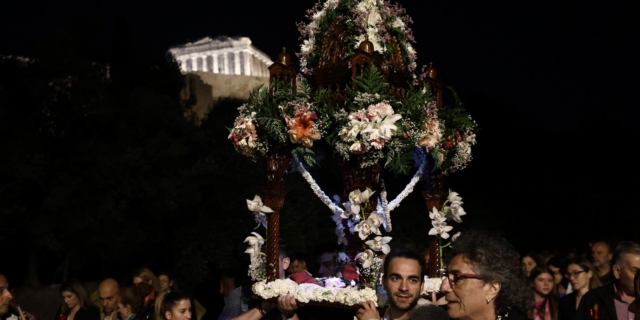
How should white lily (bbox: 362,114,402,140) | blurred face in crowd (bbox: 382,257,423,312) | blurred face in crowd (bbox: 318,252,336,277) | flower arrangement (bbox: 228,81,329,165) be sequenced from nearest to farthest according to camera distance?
blurred face in crowd (bbox: 382,257,423,312) < white lily (bbox: 362,114,402,140) < flower arrangement (bbox: 228,81,329,165) < blurred face in crowd (bbox: 318,252,336,277)

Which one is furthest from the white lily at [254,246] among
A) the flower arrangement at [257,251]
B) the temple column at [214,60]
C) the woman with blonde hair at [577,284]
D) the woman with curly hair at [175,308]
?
the temple column at [214,60]

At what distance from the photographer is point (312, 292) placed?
714 cm

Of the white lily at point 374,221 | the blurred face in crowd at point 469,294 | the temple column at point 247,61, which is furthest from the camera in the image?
the temple column at point 247,61

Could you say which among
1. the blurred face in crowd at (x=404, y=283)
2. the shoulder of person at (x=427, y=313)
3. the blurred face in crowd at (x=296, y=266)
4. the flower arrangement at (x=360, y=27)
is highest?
the flower arrangement at (x=360, y=27)

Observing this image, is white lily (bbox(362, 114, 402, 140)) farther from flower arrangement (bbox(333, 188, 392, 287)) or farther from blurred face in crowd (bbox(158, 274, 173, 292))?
blurred face in crowd (bbox(158, 274, 173, 292))

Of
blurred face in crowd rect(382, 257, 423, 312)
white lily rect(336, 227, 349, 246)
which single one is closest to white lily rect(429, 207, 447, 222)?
white lily rect(336, 227, 349, 246)

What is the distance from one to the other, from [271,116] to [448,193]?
6.37 ft

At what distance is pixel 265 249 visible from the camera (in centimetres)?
799

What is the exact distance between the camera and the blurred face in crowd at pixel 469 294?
4.22 meters

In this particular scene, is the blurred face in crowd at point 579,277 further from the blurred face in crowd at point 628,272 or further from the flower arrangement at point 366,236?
the flower arrangement at point 366,236

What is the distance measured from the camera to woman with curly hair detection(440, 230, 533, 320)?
4.22 meters

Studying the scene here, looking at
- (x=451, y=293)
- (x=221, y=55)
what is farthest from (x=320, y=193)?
(x=221, y=55)

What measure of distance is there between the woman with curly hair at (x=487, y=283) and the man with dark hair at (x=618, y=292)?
286 cm

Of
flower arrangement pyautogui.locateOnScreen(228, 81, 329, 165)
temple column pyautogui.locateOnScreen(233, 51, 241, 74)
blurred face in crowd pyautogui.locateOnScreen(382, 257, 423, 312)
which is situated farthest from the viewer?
temple column pyautogui.locateOnScreen(233, 51, 241, 74)
